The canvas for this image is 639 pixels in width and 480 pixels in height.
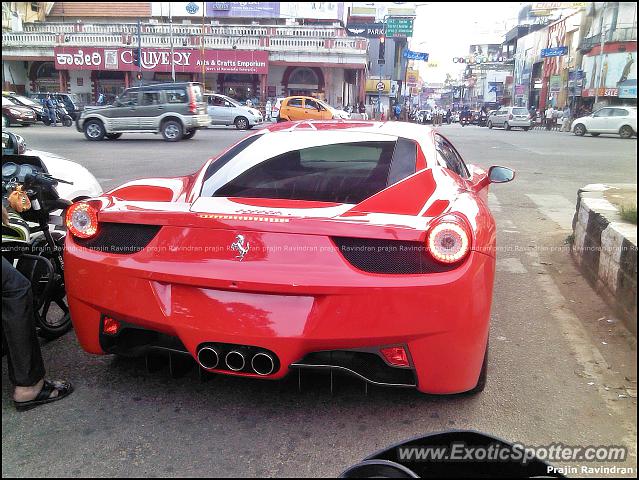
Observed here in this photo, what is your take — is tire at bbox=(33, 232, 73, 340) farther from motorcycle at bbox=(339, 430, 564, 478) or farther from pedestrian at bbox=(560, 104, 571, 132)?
pedestrian at bbox=(560, 104, 571, 132)

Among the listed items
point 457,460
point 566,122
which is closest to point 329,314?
point 457,460

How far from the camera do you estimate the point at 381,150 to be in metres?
3.38

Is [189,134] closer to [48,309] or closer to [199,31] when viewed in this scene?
[48,309]

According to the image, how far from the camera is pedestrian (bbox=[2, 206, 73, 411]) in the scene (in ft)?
8.32

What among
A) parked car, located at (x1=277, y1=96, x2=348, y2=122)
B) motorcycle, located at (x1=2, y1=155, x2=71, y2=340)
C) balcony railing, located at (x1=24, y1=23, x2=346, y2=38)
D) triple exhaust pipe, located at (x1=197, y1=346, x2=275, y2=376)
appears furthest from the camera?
balcony railing, located at (x1=24, y1=23, x2=346, y2=38)

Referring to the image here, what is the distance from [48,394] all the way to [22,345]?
0.30m

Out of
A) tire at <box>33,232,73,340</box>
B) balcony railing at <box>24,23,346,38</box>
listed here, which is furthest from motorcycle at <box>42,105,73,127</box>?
tire at <box>33,232,73,340</box>

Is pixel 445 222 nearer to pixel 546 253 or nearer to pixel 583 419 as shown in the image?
pixel 583 419

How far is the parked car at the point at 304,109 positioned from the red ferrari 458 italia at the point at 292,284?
24551 mm

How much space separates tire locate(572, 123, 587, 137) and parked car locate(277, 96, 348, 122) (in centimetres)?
1355

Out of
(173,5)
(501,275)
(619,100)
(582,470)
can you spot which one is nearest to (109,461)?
(582,470)

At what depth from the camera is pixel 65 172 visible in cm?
520

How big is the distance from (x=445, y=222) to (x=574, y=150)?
18967mm

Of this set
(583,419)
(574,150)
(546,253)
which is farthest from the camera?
(574,150)
